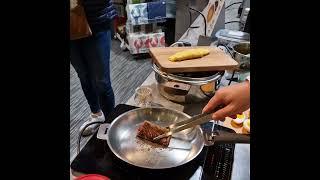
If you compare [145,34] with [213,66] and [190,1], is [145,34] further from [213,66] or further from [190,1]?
[213,66]

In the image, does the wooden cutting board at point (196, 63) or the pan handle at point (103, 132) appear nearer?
the pan handle at point (103, 132)

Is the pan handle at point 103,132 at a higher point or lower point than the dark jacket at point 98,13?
lower

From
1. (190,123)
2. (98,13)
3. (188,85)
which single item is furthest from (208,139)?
(98,13)

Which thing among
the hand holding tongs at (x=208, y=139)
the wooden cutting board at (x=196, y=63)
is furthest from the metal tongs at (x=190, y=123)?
the wooden cutting board at (x=196, y=63)

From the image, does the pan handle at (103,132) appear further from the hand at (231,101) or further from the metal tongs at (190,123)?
the hand at (231,101)

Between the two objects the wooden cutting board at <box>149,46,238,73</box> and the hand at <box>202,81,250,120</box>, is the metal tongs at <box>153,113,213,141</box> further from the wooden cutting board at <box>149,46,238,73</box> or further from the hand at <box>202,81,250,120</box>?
the wooden cutting board at <box>149,46,238,73</box>

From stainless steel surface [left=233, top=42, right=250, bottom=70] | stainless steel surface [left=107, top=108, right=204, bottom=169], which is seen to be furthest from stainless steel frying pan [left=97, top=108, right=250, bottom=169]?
stainless steel surface [left=233, top=42, right=250, bottom=70]

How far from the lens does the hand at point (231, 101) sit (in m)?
0.83

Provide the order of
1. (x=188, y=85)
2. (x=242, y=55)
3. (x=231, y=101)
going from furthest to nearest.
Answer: (x=242, y=55) < (x=188, y=85) < (x=231, y=101)

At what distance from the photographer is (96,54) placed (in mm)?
1609

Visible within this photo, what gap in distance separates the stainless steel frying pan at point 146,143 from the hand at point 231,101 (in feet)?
0.29

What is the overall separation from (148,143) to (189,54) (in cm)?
42

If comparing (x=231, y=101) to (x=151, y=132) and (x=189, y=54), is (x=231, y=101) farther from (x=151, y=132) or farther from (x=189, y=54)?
(x=189, y=54)
